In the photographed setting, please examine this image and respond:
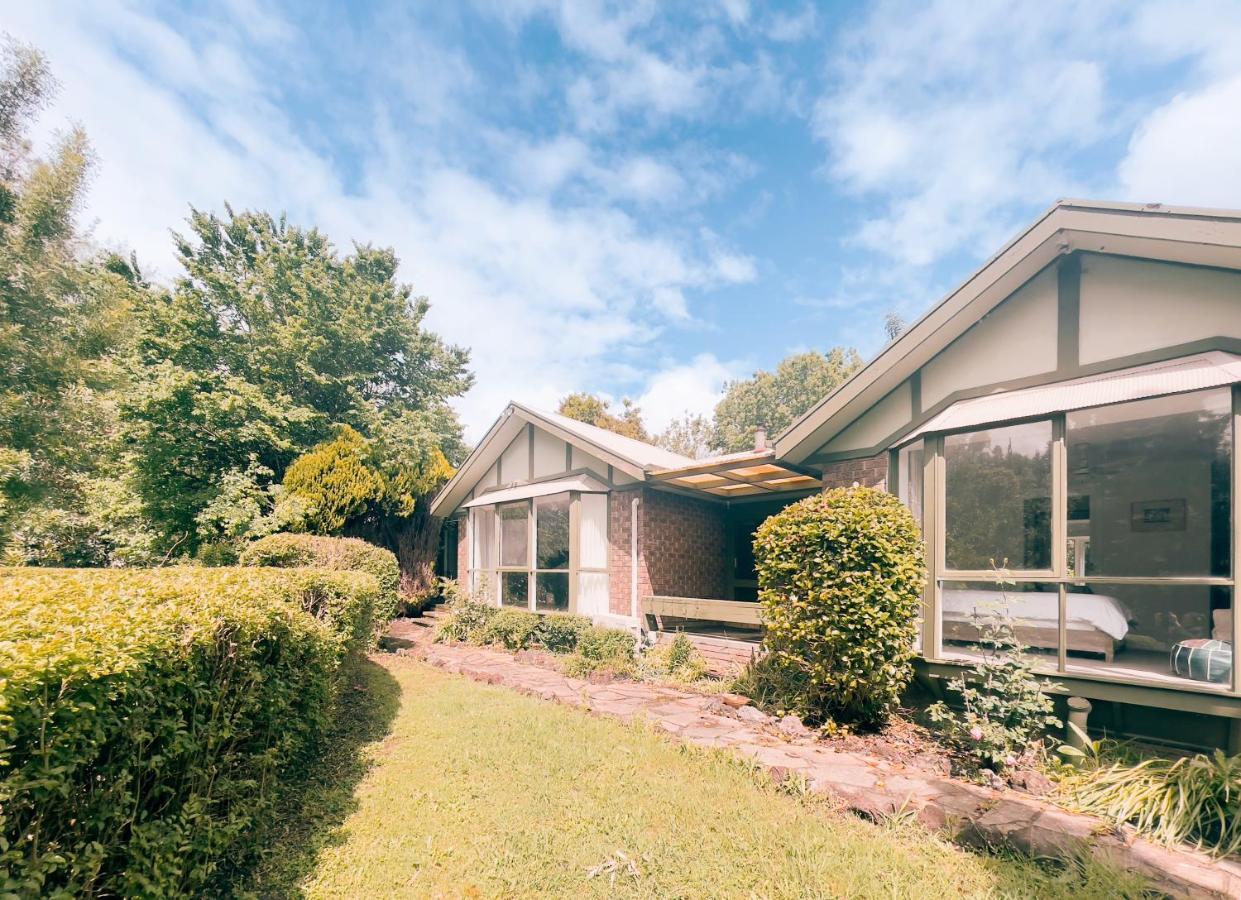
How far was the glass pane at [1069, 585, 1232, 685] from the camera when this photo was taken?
189 inches

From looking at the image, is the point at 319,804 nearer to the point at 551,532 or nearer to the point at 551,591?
the point at 551,591

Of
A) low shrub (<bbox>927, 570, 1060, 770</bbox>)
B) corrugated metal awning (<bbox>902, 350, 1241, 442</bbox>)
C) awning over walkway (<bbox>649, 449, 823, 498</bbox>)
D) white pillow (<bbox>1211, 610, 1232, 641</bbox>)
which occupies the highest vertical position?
corrugated metal awning (<bbox>902, 350, 1241, 442</bbox>)

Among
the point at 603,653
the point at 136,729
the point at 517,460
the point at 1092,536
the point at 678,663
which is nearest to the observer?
the point at 136,729

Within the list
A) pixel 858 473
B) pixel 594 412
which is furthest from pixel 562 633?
pixel 594 412

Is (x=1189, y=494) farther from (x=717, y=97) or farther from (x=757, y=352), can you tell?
(x=757, y=352)

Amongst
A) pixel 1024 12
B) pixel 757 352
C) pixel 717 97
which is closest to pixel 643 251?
pixel 717 97

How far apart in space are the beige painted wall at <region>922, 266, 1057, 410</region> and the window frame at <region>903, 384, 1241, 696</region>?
71cm

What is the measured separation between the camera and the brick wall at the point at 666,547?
10.2 metres

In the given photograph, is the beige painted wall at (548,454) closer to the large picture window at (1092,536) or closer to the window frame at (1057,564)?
the window frame at (1057,564)

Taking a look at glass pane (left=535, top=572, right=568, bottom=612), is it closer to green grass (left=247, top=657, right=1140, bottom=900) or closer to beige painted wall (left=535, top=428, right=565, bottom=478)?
beige painted wall (left=535, top=428, right=565, bottom=478)

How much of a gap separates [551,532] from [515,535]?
A: 50.9 inches

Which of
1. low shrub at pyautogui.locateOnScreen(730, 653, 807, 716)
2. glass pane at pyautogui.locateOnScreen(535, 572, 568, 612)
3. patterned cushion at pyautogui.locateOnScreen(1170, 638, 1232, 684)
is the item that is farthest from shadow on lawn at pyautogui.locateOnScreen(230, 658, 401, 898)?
patterned cushion at pyautogui.locateOnScreen(1170, 638, 1232, 684)

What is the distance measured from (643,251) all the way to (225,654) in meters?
15.4

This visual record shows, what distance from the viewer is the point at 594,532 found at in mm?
10984
